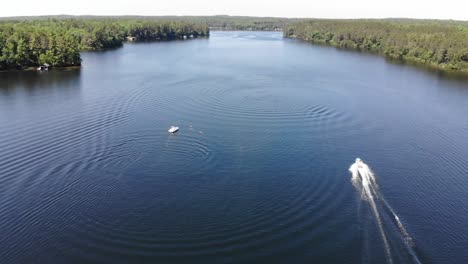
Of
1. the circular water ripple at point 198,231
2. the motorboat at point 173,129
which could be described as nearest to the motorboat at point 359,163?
the circular water ripple at point 198,231

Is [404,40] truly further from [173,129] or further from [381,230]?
[381,230]

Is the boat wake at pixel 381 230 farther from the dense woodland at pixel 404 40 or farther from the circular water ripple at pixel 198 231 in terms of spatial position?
the dense woodland at pixel 404 40

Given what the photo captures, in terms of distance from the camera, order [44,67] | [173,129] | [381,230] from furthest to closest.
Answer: [44,67] → [173,129] → [381,230]

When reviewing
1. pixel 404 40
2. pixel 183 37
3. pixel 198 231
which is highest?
pixel 183 37

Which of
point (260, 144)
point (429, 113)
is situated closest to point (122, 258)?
point (260, 144)

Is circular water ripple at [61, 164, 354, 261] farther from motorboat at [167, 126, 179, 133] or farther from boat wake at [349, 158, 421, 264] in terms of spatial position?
motorboat at [167, 126, 179, 133]

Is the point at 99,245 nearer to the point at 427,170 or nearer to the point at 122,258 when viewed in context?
the point at 122,258

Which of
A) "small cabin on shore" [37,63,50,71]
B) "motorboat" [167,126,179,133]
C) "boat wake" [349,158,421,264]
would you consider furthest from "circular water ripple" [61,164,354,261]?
"small cabin on shore" [37,63,50,71]

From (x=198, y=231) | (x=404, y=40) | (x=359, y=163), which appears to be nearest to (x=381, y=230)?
(x=359, y=163)
